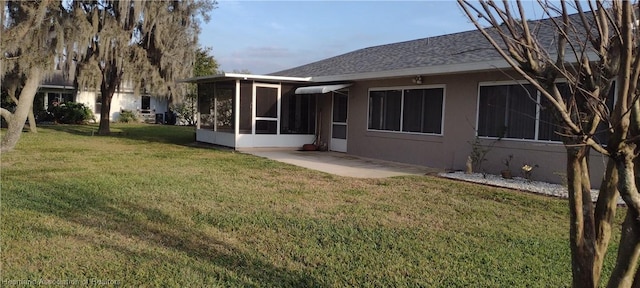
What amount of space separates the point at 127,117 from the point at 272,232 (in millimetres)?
31592

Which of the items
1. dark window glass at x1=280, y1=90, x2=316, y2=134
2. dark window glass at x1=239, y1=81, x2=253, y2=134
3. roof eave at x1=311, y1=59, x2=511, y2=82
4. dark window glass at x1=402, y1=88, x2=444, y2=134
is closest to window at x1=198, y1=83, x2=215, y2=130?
dark window glass at x1=239, y1=81, x2=253, y2=134

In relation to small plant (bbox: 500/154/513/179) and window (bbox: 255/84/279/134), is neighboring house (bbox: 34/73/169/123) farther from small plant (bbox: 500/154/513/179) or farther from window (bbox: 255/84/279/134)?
small plant (bbox: 500/154/513/179)

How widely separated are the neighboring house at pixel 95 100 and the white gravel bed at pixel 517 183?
25509 mm

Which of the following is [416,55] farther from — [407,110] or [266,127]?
[266,127]

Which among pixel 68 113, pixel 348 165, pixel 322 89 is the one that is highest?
pixel 322 89

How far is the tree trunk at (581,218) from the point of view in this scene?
2484 millimetres

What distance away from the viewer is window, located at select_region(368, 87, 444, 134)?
12234 mm

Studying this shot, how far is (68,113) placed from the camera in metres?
29.9

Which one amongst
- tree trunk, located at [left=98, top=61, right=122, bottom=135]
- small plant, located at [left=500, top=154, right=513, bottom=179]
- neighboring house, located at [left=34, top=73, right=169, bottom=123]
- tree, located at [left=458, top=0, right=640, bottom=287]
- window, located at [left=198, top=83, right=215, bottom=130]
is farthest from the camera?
neighboring house, located at [left=34, top=73, right=169, bottom=123]

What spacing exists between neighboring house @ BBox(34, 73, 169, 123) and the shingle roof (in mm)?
17707

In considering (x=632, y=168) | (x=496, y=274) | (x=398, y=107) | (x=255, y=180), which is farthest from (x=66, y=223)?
(x=398, y=107)

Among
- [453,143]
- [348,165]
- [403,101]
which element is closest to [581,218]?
[453,143]

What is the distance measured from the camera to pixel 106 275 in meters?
3.96

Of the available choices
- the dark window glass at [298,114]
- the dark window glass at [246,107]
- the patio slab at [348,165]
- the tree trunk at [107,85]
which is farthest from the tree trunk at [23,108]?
the tree trunk at [107,85]
